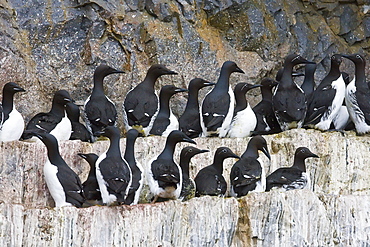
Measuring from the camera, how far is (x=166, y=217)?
12.3 m

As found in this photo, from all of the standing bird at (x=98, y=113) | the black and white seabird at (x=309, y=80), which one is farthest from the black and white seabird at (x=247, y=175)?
the black and white seabird at (x=309, y=80)

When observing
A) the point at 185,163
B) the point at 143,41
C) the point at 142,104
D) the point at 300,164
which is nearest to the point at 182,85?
the point at 143,41

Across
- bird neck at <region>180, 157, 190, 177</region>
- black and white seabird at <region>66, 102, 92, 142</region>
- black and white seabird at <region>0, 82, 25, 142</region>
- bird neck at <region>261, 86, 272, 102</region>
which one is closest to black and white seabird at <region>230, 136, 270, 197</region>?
bird neck at <region>180, 157, 190, 177</region>

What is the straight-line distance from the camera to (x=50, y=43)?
54.5ft

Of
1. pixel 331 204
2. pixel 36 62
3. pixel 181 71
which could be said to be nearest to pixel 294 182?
pixel 331 204

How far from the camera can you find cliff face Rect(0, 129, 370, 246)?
38.7 ft

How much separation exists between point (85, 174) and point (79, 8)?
13.3 feet

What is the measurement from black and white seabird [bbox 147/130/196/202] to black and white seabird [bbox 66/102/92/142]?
6.41 feet

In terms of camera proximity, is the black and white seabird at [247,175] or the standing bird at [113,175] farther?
the black and white seabird at [247,175]

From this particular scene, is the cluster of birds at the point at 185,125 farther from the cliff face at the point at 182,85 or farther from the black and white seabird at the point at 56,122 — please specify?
the cliff face at the point at 182,85

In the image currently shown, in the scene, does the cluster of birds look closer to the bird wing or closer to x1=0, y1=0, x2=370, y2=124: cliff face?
the bird wing

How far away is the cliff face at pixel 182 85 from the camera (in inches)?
479

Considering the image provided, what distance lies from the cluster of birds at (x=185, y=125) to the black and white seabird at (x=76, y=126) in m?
0.01

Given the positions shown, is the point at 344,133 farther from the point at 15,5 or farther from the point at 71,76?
the point at 15,5
